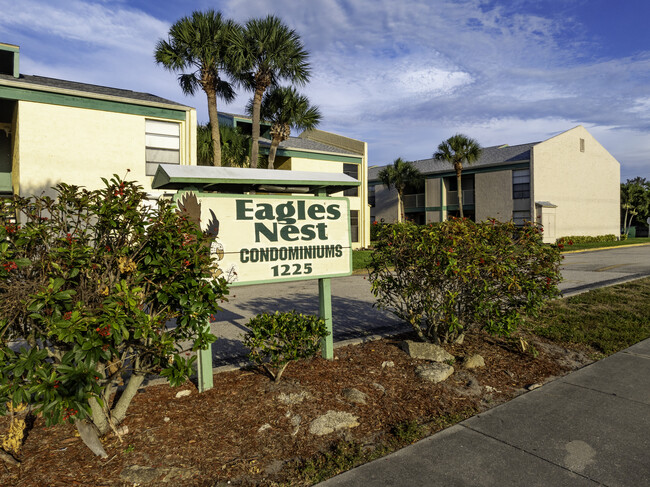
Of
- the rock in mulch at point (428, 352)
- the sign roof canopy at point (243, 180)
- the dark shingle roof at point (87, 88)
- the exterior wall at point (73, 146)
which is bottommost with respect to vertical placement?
the rock in mulch at point (428, 352)

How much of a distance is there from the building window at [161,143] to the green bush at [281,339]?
515 inches

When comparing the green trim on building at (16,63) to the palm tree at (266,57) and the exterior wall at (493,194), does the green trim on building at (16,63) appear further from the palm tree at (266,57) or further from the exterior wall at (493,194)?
the exterior wall at (493,194)

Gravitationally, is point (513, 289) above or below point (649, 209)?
below

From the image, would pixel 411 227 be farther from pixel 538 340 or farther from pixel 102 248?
pixel 102 248

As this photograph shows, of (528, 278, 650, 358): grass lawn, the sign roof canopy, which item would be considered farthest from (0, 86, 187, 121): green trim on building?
(528, 278, 650, 358): grass lawn

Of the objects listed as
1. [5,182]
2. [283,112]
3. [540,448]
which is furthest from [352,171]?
[540,448]

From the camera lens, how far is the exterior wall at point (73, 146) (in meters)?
14.4

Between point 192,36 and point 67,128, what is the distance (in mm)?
6612

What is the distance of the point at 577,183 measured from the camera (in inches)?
1438

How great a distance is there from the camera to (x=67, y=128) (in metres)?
15.0

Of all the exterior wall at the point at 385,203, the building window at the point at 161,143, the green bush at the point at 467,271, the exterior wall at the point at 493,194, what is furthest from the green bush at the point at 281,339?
the exterior wall at the point at 385,203

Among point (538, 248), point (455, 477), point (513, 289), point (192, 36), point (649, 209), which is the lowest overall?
point (455, 477)

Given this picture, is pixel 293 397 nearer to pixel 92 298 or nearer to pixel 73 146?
pixel 92 298

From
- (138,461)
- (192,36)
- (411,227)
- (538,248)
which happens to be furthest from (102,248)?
(192,36)
